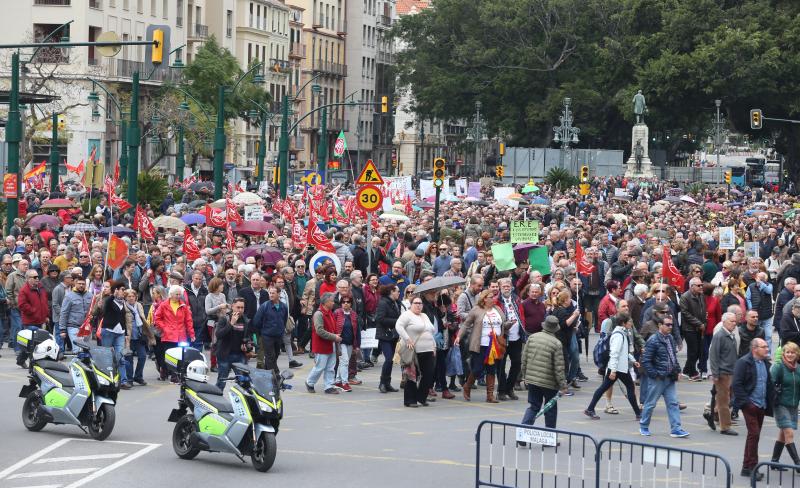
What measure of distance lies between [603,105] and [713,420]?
3048 inches

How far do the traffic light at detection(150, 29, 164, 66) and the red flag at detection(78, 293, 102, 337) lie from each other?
8.10 metres

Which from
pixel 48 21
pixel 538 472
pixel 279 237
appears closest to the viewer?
pixel 538 472

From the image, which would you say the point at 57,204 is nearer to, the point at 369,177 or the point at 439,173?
the point at 439,173

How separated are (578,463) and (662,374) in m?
2.95

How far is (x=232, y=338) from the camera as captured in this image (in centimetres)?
2070

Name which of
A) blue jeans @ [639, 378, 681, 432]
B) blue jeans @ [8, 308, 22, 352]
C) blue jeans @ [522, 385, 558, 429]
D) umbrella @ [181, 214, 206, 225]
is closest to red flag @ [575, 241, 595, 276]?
blue jeans @ [8, 308, 22, 352]

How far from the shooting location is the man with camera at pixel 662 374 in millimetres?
18172

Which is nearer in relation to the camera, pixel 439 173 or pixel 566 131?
pixel 439 173

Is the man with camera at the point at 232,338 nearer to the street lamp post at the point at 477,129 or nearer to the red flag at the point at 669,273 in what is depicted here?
the red flag at the point at 669,273

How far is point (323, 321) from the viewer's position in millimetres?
21156

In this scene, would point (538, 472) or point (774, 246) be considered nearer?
point (538, 472)

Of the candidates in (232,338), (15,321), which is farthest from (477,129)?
(232,338)

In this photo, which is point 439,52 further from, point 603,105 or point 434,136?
point 434,136

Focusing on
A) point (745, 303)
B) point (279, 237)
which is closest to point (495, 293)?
point (745, 303)
